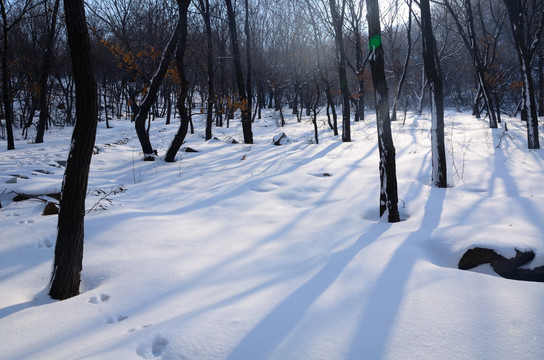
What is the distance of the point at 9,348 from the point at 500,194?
21.5 ft

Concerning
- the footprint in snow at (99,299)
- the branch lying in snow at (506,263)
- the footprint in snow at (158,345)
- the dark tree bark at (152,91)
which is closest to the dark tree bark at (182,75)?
the dark tree bark at (152,91)

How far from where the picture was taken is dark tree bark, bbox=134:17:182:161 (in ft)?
25.8

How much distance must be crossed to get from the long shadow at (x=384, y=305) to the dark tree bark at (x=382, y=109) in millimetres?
755

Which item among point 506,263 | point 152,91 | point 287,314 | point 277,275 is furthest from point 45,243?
point 152,91

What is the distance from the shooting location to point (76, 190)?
270cm

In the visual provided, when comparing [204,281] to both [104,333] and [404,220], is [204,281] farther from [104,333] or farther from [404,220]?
[404,220]

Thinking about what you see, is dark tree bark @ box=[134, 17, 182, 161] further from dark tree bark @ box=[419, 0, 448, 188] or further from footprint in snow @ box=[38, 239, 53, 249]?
dark tree bark @ box=[419, 0, 448, 188]

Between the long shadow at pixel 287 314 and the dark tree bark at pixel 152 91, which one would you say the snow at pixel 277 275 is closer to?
the long shadow at pixel 287 314

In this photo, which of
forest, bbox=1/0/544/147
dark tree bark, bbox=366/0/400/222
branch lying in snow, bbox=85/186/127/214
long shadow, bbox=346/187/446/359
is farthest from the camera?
forest, bbox=1/0/544/147

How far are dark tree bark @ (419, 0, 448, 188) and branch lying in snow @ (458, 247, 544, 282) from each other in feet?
10.1

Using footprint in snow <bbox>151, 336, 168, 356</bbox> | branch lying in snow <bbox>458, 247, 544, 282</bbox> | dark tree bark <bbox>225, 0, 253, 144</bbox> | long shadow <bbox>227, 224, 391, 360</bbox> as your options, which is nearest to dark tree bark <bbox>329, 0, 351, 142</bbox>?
dark tree bark <bbox>225, 0, 253, 144</bbox>

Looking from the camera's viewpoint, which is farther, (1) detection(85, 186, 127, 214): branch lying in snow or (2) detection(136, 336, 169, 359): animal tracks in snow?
(1) detection(85, 186, 127, 214): branch lying in snow

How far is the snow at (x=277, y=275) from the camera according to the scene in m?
1.92

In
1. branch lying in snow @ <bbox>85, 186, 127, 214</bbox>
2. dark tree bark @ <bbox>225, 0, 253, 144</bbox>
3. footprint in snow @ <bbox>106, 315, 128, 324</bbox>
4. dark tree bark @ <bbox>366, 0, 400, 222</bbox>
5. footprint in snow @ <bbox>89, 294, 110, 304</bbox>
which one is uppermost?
dark tree bark @ <bbox>225, 0, 253, 144</bbox>
